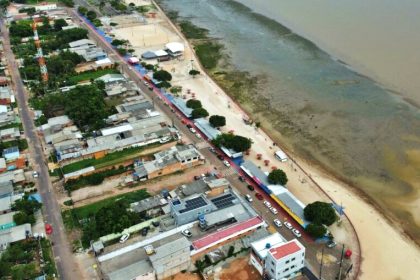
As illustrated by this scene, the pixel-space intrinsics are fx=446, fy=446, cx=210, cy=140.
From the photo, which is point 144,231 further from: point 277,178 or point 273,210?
point 277,178

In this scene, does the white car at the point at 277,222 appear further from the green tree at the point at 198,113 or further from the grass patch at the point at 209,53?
the grass patch at the point at 209,53

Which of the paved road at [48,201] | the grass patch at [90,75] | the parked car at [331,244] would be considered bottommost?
the paved road at [48,201]

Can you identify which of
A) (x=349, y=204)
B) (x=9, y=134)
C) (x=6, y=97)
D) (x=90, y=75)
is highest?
(x=6, y=97)

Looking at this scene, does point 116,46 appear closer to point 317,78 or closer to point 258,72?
point 258,72

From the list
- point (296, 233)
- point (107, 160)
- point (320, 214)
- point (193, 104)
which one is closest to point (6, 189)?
point (107, 160)

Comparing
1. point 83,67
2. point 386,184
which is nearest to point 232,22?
point 83,67

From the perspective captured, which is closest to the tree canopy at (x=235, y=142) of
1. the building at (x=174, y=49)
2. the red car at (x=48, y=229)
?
the red car at (x=48, y=229)
